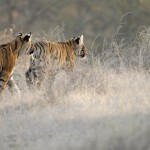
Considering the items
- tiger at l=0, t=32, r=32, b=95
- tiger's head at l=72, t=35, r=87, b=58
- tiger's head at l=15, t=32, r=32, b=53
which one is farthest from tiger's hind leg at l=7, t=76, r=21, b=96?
tiger's head at l=72, t=35, r=87, b=58

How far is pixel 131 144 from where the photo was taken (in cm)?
839

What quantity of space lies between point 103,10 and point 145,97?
90.5 ft

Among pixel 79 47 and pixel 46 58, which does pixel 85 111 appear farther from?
pixel 79 47

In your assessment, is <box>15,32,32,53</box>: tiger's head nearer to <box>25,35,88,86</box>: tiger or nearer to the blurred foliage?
<box>25,35,88,86</box>: tiger

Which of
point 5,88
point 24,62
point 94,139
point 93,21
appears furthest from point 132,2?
point 94,139

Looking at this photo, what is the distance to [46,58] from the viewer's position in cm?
1402

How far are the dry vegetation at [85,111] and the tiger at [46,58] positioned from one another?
23 cm

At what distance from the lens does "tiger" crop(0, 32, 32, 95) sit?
13.6 metres

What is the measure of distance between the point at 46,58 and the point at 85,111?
320 centimetres

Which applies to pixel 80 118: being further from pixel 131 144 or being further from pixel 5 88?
pixel 5 88

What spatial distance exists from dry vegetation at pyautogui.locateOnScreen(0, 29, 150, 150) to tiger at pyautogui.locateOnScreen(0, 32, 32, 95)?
248mm

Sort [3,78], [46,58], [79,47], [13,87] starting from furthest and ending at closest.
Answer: [79,47]
[46,58]
[13,87]
[3,78]

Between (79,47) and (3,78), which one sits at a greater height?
(79,47)

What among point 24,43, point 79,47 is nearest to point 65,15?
point 79,47
